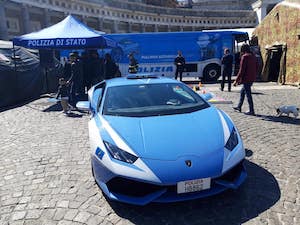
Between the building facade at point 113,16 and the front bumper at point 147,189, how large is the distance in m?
32.5

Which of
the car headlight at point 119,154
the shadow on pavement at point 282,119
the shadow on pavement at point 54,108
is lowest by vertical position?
the shadow on pavement at point 54,108

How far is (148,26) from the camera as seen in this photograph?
178 ft

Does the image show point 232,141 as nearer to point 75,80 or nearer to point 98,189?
point 98,189

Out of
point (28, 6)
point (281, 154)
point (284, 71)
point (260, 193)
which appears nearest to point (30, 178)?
point (260, 193)

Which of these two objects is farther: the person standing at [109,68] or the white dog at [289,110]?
the person standing at [109,68]

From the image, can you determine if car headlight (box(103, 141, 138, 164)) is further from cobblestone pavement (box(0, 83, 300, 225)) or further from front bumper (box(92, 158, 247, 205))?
cobblestone pavement (box(0, 83, 300, 225))

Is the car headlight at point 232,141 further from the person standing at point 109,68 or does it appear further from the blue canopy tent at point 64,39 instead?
the person standing at point 109,68

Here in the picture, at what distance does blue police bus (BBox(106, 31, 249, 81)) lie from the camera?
18.5 meters

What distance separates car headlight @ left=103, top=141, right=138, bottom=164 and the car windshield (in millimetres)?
744

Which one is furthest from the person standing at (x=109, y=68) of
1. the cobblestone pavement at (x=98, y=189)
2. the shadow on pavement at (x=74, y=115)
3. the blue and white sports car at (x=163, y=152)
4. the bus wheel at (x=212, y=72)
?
the bus wheel at (x=212, y=72)

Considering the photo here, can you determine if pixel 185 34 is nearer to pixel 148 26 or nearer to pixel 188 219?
pixel 188 219

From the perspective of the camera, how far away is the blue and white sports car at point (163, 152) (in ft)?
9.87

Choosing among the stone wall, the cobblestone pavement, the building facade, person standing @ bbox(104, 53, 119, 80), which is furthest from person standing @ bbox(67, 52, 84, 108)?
the building facade

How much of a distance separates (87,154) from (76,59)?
5.85 metres
